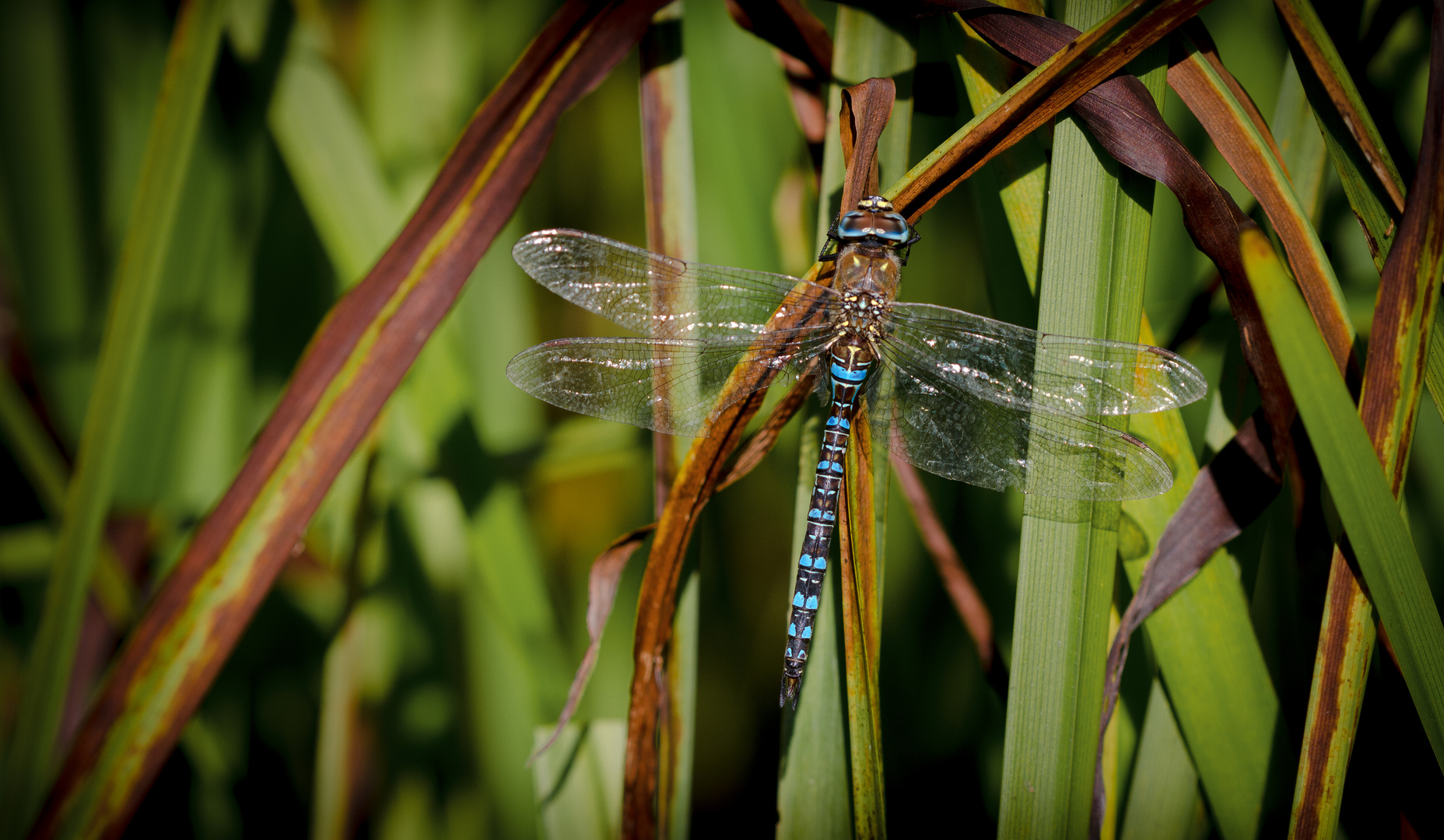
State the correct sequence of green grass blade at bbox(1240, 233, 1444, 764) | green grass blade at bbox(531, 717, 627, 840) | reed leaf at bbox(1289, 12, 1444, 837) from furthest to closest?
green grass blade at bbox(531, 717, 627, 840), reed leaf at bbox(1289, 12, 1444, 837), green grass blade at bbox(1240, 233, 1444, 764)

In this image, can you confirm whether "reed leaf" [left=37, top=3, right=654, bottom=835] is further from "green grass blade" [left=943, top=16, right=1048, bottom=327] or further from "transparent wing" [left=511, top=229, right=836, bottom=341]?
"green grass blade" [left=943, top=16, right=1048, bottom=327]

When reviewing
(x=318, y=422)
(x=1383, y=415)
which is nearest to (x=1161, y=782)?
(x=1383, y=415)

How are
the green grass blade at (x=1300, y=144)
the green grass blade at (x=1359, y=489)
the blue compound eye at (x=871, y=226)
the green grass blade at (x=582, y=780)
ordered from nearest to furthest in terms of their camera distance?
the green grass blade at (x=1359, y=489)
the blue compound eye at (x=871, y=226)
the green grass blade at (x=1300, y=144)
the green grass blade at (x=582, y=780)

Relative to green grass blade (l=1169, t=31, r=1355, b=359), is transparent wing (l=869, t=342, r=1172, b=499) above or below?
below

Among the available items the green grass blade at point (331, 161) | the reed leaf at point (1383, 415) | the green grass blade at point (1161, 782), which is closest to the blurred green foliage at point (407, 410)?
the green grass blade at point (331, 161)

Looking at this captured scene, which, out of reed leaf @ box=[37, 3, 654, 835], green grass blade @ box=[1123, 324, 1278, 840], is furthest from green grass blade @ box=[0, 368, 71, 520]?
green grass blade @ box=[1123, 324, 1278, 840]

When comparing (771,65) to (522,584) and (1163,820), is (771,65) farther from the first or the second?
(1163,820)

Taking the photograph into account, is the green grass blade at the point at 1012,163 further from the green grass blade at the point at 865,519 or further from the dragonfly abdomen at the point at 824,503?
the dragonfly abdomen at the point at 824,503

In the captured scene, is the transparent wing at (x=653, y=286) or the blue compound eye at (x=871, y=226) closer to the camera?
the blue compound eye at (x=871, y=226)

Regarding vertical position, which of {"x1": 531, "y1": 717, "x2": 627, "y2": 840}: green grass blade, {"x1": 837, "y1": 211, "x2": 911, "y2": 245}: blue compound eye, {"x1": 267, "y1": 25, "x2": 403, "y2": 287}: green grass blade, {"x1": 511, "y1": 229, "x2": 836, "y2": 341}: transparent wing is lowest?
{"x1": 531, "y1": 717, "x2": 627, "y2": 840}: green grass blade
